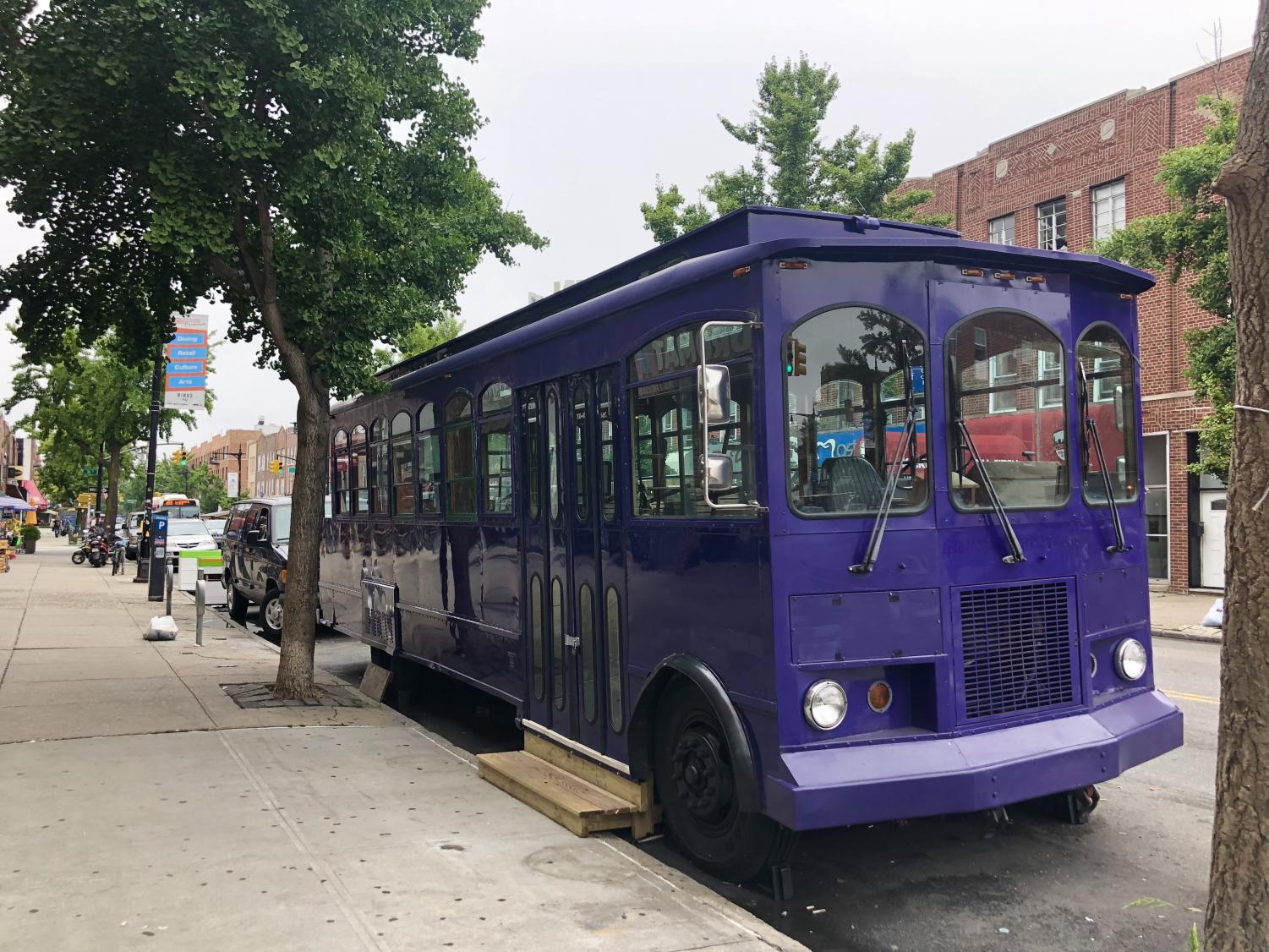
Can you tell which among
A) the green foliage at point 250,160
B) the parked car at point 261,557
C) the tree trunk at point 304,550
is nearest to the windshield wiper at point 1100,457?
the green foliage at point 250,160

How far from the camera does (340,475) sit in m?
12.1

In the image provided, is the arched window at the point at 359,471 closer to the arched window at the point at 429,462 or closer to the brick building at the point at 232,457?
the arched window at the point at 429,462

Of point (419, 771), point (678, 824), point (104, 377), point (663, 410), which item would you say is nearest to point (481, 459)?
point (419, 771)

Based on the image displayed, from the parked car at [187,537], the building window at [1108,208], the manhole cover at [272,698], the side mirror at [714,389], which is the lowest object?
the manhole cover at [272,698]

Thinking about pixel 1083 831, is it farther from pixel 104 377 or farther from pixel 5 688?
pixel 104 377

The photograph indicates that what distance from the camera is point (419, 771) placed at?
7.13 meters

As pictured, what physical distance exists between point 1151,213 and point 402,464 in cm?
1815

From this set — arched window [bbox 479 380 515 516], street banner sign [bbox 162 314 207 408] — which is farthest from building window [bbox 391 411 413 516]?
street banner sign [bbox 162 314 207 408]

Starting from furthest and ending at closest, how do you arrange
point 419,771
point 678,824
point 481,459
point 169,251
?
point 169,251
point 481,459
point 419,771
point 678,824

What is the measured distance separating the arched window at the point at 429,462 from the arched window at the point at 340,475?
2.60 m

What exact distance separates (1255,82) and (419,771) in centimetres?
601

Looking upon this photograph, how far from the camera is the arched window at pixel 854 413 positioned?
4793 mm

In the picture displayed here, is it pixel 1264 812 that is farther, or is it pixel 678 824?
pixel 678 824

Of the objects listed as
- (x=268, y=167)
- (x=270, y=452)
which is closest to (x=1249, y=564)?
(x=268, y=167)
